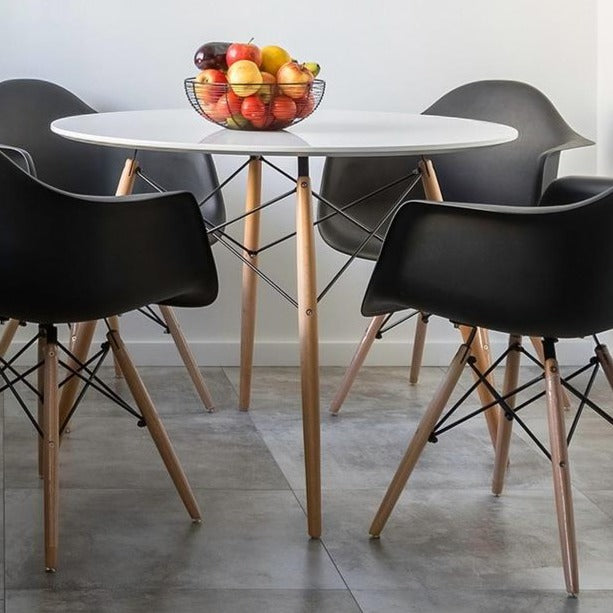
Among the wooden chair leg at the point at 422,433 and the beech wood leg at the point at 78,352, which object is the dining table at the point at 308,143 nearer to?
the wooden chair leg at the point at 422,433

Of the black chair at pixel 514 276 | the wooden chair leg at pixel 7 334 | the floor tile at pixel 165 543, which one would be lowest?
the floor tile at pixel 165 543

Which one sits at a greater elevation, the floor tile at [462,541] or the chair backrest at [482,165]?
the chair backrest at [482,165]

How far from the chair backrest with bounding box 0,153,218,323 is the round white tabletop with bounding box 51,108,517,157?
16cm

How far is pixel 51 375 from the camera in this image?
239 centimetres

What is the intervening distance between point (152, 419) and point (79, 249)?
1.33ft

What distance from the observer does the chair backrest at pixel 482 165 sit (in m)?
3.49

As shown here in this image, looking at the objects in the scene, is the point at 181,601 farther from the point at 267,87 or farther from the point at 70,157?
the point at 70,157

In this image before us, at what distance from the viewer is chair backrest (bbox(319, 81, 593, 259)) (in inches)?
137

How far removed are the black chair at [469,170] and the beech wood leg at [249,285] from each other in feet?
0.58

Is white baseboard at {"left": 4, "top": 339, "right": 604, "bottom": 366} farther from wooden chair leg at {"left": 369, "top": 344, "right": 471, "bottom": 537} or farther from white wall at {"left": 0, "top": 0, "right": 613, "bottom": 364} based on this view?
wooden chair leg at {"left": 369, "top": 344, "right": 471, "bottom": 537}

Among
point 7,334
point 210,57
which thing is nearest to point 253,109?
point 210,57

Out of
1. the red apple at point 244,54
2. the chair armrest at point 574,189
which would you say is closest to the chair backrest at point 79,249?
the red apple at point 244,54

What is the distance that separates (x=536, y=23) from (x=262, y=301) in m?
1.16

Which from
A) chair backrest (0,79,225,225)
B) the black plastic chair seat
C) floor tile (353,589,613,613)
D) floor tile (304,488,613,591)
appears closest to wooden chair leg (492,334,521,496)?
floor tile (304,488,613,591)
